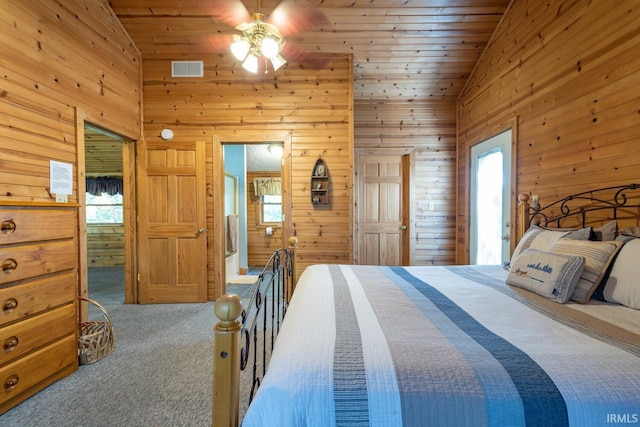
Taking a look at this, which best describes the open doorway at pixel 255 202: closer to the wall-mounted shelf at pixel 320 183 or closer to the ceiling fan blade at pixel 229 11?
the wall-mounted shelf at pixel 320 183

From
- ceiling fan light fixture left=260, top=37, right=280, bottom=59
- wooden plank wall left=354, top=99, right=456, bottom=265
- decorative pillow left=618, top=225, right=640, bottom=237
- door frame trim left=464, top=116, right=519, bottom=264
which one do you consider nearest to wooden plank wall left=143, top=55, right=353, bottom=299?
wooden plank wall left=354, top=99, right=456, bottom=265

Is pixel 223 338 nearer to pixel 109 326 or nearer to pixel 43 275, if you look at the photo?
pixel 43 275

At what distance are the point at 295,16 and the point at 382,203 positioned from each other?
293cm

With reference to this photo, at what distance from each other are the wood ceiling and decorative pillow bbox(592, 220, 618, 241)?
269 centimetres

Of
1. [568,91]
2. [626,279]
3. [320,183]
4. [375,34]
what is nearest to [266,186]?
[320,183]

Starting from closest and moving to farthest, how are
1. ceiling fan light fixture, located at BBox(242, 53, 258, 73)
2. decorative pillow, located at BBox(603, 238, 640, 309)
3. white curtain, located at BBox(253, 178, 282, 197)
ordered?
decorative pillow, located at BBox(603, 238, 640, 309), ceiling fan light fixture, located at BBox(242, 53, 258, 73), white curtain, located at BBox(253, 178, 282, 197)

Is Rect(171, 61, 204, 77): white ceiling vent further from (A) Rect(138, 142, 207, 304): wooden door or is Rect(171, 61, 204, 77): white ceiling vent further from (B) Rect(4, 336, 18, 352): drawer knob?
(B) Rect(4, 336, 18, 352): drawer knob

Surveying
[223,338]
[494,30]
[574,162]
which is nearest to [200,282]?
[223,338]

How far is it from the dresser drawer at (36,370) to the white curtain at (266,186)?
4629mm

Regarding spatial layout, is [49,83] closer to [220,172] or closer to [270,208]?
[220,172]

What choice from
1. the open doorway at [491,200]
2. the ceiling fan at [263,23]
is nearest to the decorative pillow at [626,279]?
the open doorway at [491,200]

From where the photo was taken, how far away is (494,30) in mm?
3371
